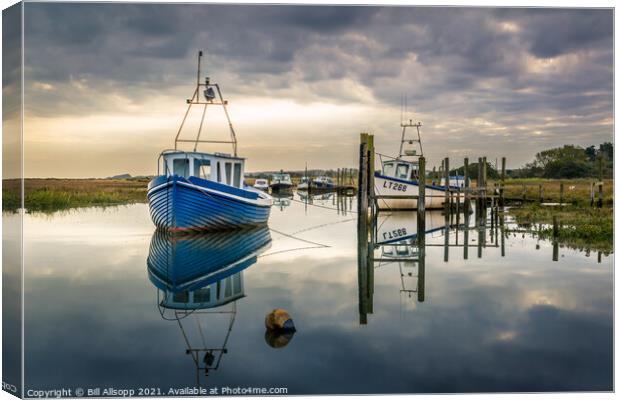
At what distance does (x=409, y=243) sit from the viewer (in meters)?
17.6

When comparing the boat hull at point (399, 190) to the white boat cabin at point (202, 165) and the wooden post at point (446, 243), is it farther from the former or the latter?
the white boat cabin at point (202, 165)

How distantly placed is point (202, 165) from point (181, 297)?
29.4 feet

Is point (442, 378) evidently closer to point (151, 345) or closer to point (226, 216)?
point (151, 345)

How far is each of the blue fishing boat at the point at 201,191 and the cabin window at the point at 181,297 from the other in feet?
22.0

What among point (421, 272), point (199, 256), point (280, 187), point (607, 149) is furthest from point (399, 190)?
point (280, 187)

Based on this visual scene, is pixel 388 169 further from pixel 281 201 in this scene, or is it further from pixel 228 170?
pixel 281 201

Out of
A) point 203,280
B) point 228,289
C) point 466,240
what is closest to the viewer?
point 228,289

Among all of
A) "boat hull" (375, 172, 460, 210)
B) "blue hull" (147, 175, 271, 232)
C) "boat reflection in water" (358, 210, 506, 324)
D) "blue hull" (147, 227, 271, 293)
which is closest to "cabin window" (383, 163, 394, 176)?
"boat hull" (375, 172, 460, 210)

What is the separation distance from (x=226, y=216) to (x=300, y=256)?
14.0 ft

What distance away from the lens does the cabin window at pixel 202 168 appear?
18750mm

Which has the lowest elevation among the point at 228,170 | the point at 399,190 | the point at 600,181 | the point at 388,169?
the point at 399,190

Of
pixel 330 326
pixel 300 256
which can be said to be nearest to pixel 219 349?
pixel 330 326

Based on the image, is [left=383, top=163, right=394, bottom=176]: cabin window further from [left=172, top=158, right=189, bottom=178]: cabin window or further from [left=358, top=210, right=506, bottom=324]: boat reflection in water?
[left=172, top=158, right=189, bottom=178]: cabin window

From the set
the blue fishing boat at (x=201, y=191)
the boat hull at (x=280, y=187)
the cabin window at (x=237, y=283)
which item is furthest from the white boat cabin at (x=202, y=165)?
the boat hull at (x=280, y=187)
